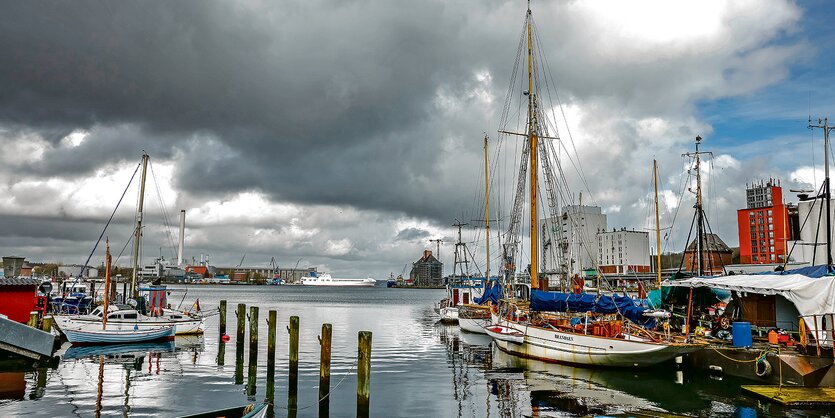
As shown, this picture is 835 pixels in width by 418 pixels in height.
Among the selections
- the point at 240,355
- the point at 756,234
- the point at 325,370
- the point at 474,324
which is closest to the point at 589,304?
the point at 325,370

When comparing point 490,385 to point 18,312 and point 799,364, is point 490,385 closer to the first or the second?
point 799,364

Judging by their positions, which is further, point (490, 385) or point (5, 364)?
point (5, 364)

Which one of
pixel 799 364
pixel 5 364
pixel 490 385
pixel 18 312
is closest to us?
pixel 799 364

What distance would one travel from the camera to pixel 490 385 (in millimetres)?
30922

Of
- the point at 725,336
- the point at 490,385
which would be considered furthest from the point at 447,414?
the point at 725,336

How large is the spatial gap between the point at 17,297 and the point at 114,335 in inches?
292

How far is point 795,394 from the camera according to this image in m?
24.2

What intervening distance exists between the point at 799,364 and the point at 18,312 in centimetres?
4967

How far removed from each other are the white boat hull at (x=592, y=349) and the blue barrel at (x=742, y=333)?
1.98 meters

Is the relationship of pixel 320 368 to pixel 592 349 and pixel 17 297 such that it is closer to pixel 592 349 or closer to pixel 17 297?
pixel 592 349

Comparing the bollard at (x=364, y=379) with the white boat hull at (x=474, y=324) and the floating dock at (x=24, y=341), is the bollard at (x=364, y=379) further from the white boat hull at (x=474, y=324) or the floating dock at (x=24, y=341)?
the white boat hull at (x=474, y=324)

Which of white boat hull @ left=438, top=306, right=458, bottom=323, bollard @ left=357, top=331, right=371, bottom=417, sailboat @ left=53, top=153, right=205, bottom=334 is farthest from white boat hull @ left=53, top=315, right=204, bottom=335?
white boat hull @ left=438, top=306, right=458, bottom=323

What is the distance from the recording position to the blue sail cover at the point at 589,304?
36.6 m

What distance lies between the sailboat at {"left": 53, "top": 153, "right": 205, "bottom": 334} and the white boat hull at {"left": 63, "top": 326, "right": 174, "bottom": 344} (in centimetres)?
25
